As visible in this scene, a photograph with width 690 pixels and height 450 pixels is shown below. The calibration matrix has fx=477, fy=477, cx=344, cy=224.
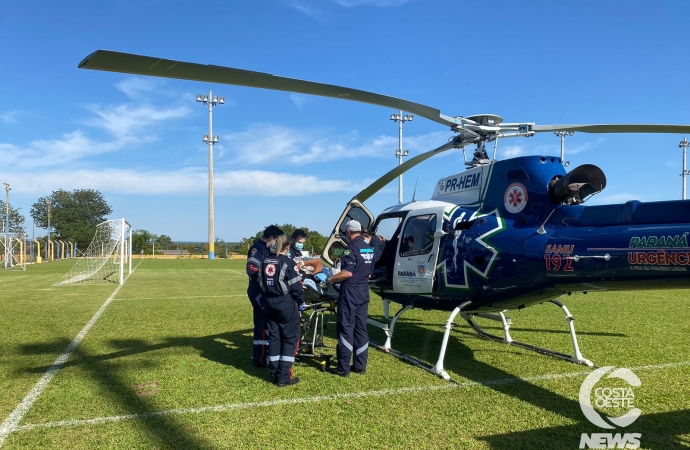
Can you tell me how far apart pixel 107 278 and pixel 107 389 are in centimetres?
1753

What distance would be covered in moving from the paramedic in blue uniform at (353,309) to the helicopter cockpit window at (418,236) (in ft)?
3.28

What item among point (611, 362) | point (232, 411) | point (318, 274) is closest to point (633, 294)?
point (611, 362)

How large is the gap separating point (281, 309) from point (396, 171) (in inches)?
124

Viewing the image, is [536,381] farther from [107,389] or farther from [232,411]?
[107,389]

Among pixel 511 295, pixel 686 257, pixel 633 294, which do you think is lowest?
pixel 633 294

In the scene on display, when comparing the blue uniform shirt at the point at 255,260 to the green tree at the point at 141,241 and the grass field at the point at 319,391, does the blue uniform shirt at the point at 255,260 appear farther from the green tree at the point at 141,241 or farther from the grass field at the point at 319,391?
the green tree at the point at 141,241

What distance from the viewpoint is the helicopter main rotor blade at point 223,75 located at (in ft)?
12.3

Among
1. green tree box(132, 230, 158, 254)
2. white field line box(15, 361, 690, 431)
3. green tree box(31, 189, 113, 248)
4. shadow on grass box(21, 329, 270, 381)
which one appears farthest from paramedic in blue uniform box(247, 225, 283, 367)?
green tree box(31, 189, 113, 248)

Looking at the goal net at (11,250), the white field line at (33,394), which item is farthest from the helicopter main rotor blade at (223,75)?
the goal net at (11,250)

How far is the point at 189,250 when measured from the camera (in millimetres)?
64438

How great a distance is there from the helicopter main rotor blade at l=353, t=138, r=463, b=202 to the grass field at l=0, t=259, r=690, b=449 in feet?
8.14

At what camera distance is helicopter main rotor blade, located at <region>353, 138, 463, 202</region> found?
708 centimetres

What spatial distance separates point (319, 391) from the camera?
509 cm

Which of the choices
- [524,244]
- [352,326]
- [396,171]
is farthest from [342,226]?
[524,244]
